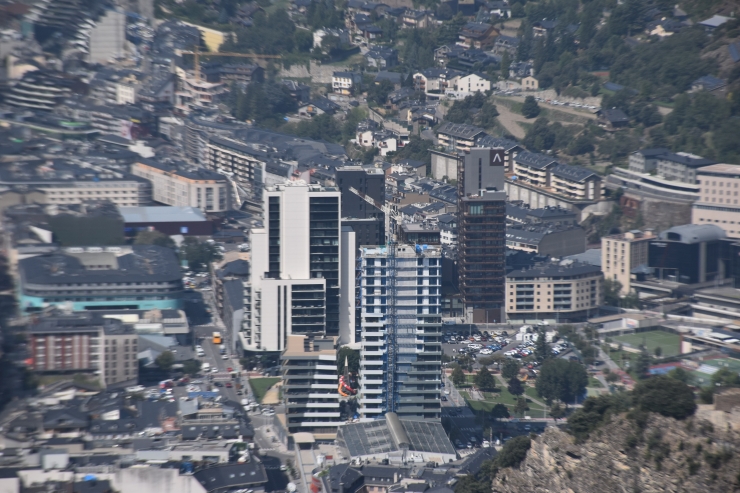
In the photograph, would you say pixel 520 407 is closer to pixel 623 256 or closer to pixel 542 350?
pixel 542 350

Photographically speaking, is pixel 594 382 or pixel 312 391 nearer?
pixel 312 391

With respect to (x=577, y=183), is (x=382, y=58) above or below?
above

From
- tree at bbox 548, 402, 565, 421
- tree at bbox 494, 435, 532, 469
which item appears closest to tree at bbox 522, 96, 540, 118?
tree at bbox 548, 402, 565, 421

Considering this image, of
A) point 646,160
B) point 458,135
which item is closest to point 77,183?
point 458,135

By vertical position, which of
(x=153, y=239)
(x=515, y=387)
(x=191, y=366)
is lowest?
(x=515, y=387)

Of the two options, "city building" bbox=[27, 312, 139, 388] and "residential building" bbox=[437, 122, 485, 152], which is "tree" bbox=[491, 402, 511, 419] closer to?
"city building" bbox=[27, 312, 139, 388]

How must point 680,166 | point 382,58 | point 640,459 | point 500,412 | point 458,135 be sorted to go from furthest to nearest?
point 382,58 < point 458,135 < point 680,166 < point 500,412 < point 640,459

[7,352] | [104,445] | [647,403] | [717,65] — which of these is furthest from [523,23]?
[647,403]

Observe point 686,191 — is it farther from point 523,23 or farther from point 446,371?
point 523,23
